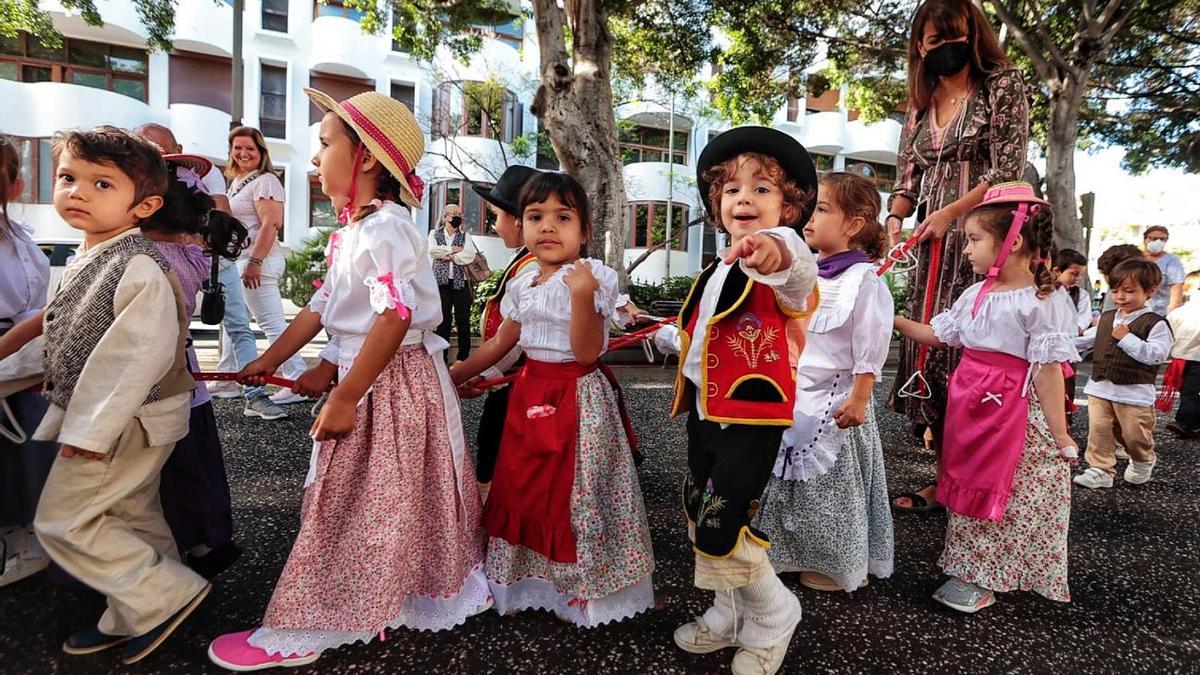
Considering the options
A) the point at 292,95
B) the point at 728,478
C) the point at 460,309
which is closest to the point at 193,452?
the point at 728,478

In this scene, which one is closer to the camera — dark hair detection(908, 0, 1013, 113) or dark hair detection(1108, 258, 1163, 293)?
dark hair detection(908, 0, 1013, 113)

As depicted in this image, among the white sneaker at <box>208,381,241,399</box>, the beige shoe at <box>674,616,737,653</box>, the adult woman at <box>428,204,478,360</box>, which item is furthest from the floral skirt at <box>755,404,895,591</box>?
the adult woman at <box>428,204,478,360</box>

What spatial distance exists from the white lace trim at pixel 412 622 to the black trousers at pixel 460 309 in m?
4.87

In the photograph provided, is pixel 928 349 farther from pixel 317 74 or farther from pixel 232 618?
pixel 317 74

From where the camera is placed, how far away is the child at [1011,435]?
2.08 metres

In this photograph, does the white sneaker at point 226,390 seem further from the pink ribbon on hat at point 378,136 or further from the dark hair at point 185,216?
the pink ribbon on hat at point 378,136

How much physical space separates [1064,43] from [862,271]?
34.6 ft

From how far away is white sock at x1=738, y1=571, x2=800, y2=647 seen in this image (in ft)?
5.41

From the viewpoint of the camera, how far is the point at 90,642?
171 cm

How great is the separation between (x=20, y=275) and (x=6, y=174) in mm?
325

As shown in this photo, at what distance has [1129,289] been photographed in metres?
3.81

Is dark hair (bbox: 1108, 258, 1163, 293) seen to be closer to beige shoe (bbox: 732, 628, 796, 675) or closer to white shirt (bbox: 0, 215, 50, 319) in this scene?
beige shoe (bbox: 732, 628, 796, 675)

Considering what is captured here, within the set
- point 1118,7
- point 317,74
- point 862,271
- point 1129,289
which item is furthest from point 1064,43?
point 317,74

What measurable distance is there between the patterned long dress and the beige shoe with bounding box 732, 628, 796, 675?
153 centimetres
